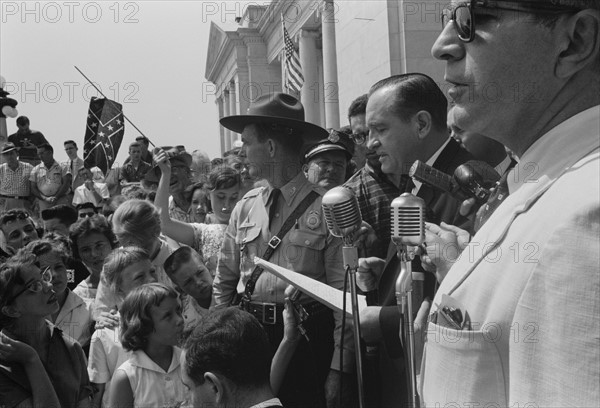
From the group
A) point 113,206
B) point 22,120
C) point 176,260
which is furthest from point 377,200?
Answer: point 22,120

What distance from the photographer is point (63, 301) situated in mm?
5020

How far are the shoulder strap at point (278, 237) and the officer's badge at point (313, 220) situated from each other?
6cm

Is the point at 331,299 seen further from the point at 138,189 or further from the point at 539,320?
the point at 138,189

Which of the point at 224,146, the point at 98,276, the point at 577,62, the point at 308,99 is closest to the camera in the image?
the point at 577,62

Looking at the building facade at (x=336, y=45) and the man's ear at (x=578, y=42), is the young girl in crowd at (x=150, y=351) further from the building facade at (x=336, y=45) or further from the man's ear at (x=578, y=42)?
the building facade at (x=336, y=45)

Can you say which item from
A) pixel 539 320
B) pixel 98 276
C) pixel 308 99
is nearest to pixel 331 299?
pixel 539 320

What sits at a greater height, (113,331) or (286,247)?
(286,247)

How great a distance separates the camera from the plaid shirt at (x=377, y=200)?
405cm

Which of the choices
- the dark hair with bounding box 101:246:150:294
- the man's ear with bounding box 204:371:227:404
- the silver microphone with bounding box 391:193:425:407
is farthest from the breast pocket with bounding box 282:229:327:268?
the silver microphone with bounding box 391:193:425:407

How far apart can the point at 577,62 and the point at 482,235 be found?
1.09ft

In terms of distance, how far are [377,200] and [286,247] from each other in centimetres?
53

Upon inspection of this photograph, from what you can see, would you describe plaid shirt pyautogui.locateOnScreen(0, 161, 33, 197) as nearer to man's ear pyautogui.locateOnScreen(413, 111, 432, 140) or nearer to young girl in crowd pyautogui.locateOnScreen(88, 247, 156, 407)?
young girl in crowd pyautogui.locateOnScreen(88, 247, 156, 407)

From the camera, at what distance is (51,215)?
24.5ft

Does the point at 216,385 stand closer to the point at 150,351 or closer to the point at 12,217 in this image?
the point at 150,351
